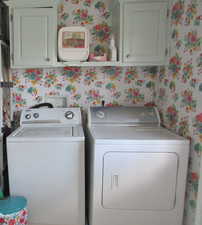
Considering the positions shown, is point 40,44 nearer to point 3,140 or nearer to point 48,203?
point 3,140

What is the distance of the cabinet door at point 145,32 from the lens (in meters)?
1.81

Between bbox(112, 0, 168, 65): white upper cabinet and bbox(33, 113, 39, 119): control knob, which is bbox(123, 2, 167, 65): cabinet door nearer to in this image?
bbox(112, 0, 168, 65): white upper cabinet

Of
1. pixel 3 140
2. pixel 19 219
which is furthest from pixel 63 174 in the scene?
pixel 3 140

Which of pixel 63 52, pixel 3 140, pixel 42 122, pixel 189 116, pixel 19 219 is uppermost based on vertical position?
pixel 63 52

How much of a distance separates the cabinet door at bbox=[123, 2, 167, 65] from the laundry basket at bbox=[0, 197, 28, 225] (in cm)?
168

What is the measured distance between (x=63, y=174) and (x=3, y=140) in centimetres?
79

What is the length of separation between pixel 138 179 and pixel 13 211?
1.05m

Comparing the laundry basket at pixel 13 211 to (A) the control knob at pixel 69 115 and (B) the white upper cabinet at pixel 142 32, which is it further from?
(B) the white upper cabinet at pixel 142 32

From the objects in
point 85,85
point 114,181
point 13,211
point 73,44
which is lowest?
point 13,211

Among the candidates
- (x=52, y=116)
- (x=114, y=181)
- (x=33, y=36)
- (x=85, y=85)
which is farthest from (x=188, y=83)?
(x=33, y=36)

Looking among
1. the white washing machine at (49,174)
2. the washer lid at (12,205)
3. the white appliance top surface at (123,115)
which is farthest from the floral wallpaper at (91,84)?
the washer lid at (12,205)

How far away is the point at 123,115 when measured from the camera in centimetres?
205

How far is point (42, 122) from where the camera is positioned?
2.02 m

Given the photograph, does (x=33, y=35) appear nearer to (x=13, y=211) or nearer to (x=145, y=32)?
(x=145, y=32)
